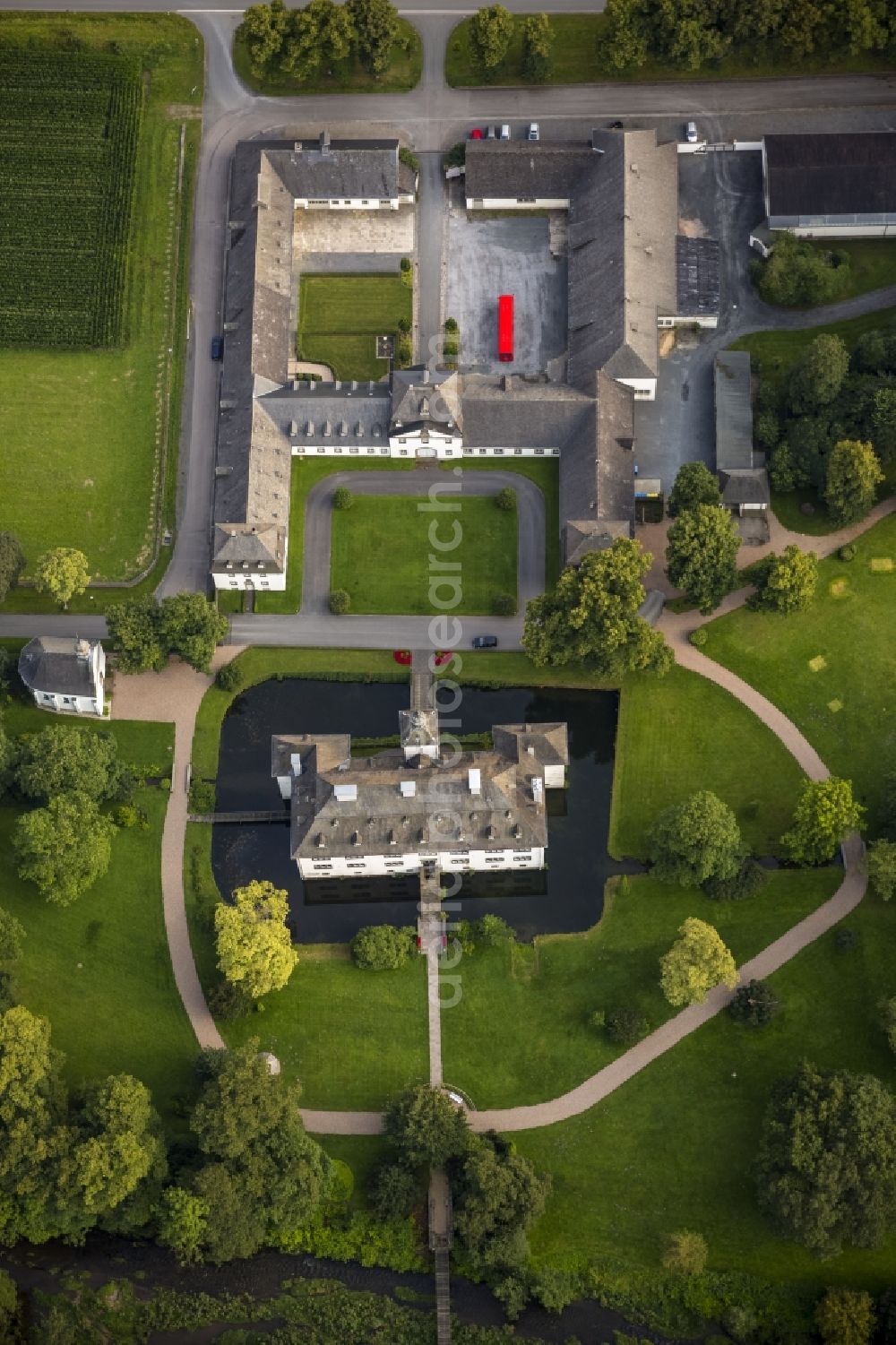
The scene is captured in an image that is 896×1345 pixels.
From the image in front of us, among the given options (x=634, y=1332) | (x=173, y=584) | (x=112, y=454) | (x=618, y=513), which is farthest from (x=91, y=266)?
(x=634, y=1332)

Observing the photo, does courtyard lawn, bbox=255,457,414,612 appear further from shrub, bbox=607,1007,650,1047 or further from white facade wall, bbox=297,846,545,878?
shrub, bbox=607,1007,650,1047

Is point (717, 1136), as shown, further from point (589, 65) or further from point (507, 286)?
point (589, 65)

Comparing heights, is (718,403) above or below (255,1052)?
above

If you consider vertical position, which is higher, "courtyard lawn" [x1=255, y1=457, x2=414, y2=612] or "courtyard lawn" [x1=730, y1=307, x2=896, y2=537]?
"courtyard lawn" [x1=730, y1=307, x2=896, y2=537]

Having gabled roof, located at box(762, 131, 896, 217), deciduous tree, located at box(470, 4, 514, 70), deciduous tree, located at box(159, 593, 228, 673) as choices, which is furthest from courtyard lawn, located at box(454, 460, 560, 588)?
deciduous tree, located at box(470, 4, 514, 70)

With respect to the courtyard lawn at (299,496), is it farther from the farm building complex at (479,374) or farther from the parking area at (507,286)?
the parking area at (507,286)

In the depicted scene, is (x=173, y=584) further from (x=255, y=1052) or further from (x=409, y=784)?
(x=255, y=1052)
